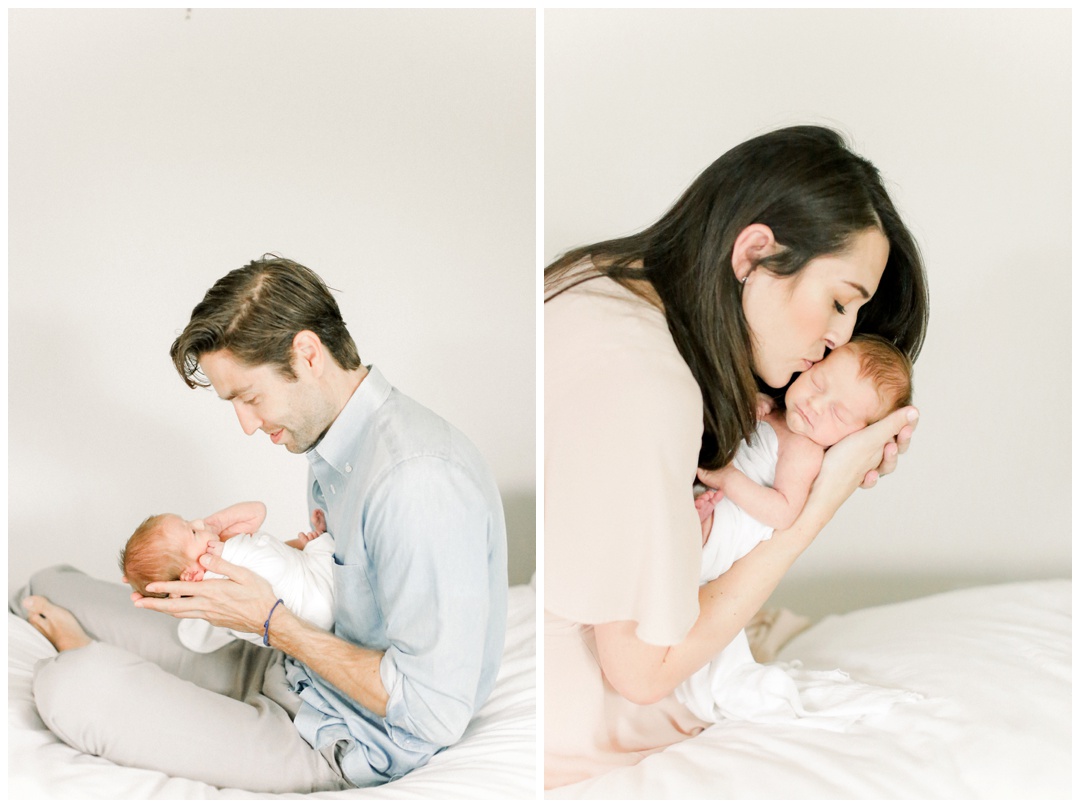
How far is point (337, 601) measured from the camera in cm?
184

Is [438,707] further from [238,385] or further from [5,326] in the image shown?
[5,326]

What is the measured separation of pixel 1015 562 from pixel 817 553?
0.44 metres

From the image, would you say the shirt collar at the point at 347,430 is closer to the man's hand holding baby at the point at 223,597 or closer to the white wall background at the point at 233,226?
the white wall background at the point at 233,226

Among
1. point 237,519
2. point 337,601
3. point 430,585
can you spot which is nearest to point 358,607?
point 337,601

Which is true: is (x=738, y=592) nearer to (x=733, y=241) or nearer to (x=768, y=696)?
(x=768, y=696)

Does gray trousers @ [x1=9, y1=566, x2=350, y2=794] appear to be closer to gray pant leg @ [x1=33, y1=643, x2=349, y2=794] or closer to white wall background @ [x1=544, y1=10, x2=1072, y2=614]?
gray pant leg @ [x1=33, y1=643, x2=349, y2=794]

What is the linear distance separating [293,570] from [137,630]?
37cm

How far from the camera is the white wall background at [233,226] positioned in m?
1.89

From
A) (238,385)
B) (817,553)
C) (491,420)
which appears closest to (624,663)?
(491,420)

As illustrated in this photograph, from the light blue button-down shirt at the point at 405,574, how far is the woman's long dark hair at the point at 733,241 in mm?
418

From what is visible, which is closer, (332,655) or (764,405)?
(332,655)

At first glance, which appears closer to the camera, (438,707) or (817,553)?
(438,707)

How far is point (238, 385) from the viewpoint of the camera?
181 cm

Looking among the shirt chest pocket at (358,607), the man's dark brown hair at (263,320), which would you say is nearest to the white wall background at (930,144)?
the man's dark brown hair at (263,320)
